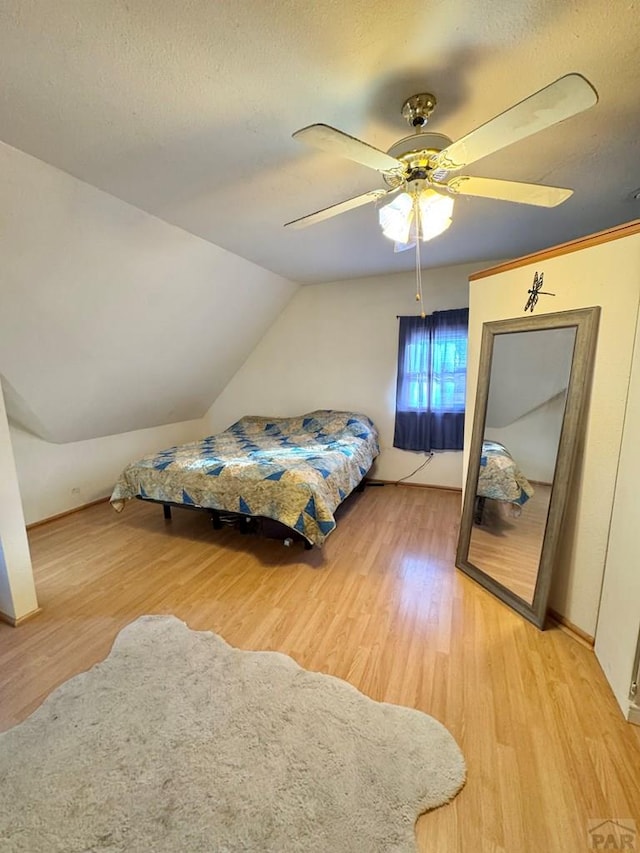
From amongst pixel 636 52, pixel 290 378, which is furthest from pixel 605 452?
pixel 290 378

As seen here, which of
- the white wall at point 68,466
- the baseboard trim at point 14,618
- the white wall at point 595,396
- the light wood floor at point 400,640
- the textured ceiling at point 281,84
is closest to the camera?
the textured ceiling at point 281,84

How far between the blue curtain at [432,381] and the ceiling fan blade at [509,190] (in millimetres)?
2248

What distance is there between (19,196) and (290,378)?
10.5 ft

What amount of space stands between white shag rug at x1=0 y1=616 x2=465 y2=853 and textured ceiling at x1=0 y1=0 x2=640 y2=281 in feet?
7.80

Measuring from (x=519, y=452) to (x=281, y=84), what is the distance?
207cm

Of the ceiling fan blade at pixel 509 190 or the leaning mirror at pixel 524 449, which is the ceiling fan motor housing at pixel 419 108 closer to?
the ceiling fan blade at pixel 509 190

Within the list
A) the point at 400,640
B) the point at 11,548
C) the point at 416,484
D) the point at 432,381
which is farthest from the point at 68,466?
the point at 432,381

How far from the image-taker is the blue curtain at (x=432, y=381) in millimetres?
3699

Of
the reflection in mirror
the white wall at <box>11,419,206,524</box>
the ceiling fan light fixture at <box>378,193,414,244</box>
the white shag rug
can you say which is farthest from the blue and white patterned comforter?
the white wall at <box>11,419,206,524</box>

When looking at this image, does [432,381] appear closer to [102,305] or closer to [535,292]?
[535,292]

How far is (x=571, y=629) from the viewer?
1885mm

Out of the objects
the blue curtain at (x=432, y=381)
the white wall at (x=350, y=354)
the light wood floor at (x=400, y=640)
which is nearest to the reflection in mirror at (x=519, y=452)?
the light wood floor at (x=400, y=640)

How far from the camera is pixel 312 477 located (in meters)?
2.56

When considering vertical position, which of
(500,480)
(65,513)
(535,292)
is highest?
(535,292)
